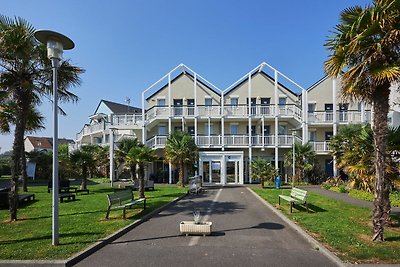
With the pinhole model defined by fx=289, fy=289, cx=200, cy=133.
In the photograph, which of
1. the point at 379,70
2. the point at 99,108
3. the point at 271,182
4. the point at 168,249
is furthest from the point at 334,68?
the point at 99,108

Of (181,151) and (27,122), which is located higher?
(27,122)

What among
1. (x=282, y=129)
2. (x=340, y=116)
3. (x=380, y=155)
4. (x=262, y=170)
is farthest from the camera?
(x=282, y=129)

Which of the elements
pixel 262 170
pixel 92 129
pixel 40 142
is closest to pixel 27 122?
pixel 262 170

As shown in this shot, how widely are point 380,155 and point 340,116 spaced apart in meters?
24.1

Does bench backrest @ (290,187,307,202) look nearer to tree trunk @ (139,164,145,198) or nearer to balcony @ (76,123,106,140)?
tree trunk @ (139,164,145,198)

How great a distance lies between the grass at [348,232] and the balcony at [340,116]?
18321 millimetres

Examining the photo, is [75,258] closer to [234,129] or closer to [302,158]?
[302,158]

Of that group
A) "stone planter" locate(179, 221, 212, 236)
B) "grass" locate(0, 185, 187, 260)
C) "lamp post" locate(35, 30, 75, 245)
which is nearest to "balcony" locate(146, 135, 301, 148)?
"grass" locate(0, 185, 187, 260)

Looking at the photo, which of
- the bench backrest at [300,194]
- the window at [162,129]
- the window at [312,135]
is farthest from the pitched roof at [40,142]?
the bench backrest at [300,194]

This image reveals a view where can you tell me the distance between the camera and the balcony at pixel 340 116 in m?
28.7

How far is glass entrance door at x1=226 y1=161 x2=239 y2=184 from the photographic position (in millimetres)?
28047

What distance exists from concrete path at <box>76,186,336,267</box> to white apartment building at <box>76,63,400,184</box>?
1894 cm

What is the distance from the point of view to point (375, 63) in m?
7.39

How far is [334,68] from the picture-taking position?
26.2 ft
